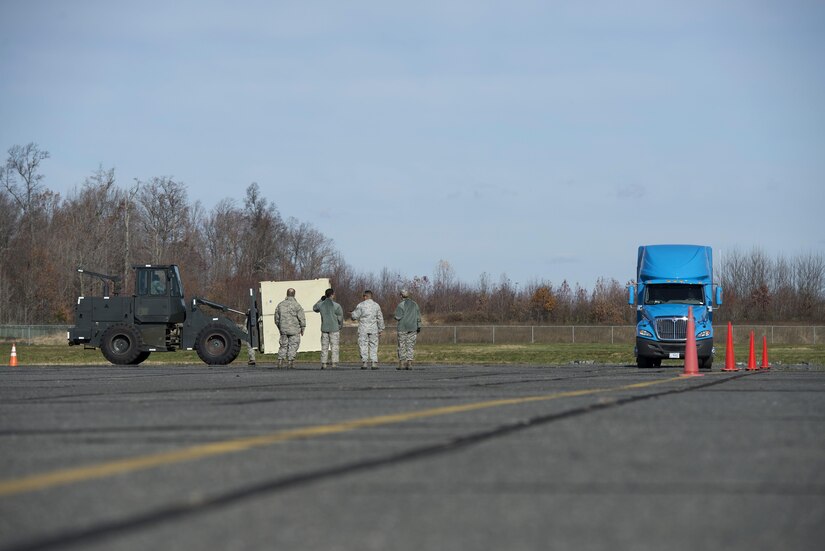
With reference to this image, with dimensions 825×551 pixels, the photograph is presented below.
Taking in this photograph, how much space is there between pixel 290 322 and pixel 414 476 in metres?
22.4

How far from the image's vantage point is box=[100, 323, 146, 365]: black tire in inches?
1345

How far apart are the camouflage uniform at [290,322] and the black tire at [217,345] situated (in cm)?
527

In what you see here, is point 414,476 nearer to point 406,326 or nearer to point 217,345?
point 406,326

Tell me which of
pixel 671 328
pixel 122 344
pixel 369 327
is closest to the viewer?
pixel 369 327

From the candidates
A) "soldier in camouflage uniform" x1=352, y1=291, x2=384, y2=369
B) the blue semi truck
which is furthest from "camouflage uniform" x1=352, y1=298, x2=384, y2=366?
the blue semi truck

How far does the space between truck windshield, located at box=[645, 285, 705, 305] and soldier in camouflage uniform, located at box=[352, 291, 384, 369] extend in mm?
8598

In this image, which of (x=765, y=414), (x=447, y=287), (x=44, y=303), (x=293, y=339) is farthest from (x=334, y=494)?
(x=447, y=287)

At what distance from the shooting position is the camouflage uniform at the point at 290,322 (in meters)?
28.6

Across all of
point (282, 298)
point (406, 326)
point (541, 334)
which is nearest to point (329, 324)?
point (406, 326)

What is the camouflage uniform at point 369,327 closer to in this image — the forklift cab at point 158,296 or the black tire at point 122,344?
the forklift cab at point 158,296

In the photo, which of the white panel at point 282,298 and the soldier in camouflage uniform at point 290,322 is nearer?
the soldier in camouflage uniform at point 290,322

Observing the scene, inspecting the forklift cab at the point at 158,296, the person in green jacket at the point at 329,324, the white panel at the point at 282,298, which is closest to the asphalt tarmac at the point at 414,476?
the person in green jacket at the point at 329,324

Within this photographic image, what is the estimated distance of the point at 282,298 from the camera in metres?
40.9

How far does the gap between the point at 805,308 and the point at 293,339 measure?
3142 inches
